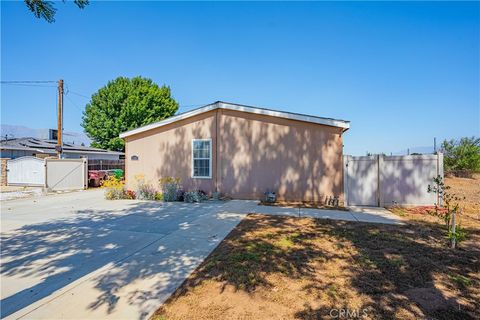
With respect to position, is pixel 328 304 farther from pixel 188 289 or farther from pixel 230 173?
pixel 230 173

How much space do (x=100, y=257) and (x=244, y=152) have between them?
6.63 meters

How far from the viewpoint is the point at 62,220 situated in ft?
21.8

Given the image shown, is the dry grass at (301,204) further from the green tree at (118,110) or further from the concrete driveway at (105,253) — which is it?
the green tree at (118,110)

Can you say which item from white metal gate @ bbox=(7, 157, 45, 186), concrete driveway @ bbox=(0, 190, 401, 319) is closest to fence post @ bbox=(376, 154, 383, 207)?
concrete driveway @ bbox=(0, 190, 401, 319)

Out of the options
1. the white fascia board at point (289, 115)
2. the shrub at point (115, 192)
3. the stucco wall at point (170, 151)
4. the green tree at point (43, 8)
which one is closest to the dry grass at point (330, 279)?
the green tree at point (43, 8)

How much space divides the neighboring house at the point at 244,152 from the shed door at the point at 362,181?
1.24 feet

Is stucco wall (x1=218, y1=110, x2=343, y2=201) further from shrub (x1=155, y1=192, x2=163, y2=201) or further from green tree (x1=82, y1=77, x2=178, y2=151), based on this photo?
green tree (x1=82, y1=77, x2=178, y2=151)

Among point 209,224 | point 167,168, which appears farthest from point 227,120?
point 209,224

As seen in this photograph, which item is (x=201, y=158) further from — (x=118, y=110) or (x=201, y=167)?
(x=118, y=110)

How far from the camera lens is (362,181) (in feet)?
28.7

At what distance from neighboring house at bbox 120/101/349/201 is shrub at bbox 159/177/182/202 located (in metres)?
0.41

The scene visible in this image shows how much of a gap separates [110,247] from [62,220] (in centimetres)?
322

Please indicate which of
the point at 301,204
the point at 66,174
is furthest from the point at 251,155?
the point at 66,174

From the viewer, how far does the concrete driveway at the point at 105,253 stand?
9.01 ft
